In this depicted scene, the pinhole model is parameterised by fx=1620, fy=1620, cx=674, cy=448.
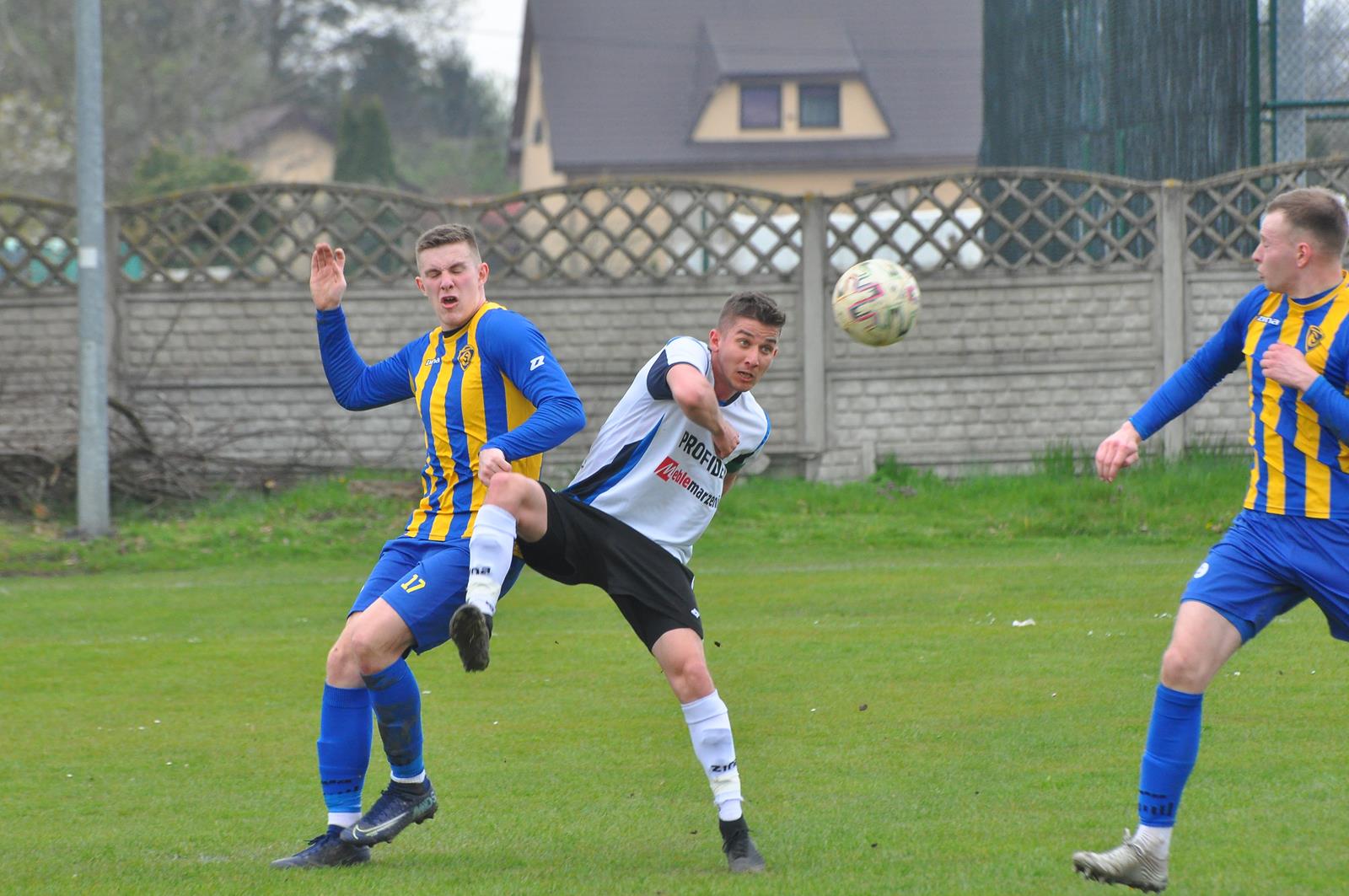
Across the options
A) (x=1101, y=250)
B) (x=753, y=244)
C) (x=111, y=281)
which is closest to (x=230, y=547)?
(x=111, y=281)

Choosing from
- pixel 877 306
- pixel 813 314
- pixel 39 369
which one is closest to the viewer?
pixel 877 306

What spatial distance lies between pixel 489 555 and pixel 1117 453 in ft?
6.77

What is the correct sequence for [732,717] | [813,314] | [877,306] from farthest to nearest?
[813,314] < [732,717] < [877,306]

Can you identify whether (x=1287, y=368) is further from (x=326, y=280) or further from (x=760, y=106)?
(x=760, y=106)

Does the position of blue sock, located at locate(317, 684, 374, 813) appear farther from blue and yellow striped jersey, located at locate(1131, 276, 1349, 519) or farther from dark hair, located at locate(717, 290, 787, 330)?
blue and yellow striped jersey, located at locate(1131, 276, 1349, 519)

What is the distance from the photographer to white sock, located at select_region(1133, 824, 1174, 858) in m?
4.76

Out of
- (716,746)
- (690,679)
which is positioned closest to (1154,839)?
(716,746)

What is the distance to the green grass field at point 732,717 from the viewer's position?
526 cm

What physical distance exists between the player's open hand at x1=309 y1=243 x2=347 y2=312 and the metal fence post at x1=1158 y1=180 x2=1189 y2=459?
10.3m

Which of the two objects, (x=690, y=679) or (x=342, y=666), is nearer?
(x=690, y=679)

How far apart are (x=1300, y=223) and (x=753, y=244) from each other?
1030cm

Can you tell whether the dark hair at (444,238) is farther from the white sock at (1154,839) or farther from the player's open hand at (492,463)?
the white sock at (1154,839)

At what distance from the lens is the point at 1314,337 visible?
199 inches

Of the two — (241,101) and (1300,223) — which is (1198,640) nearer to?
(1300,223)
